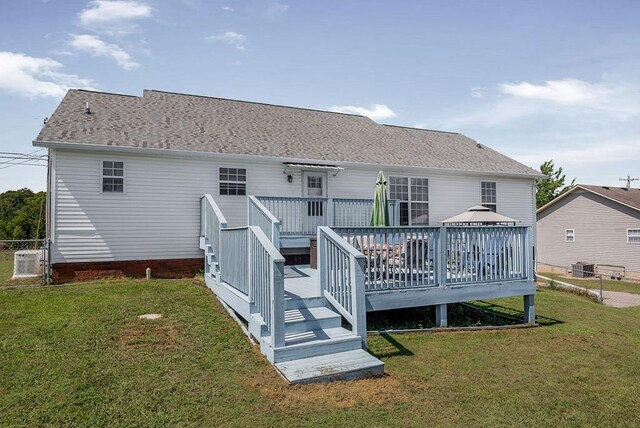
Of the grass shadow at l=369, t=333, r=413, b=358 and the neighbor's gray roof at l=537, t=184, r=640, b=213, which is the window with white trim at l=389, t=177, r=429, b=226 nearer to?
the grass shadow at l=369, t=333, r=413, b=358

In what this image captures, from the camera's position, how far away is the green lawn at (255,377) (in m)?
3.86

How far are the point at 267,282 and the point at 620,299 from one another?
14145 mm

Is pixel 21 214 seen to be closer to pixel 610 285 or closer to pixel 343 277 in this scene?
pixel 343 277

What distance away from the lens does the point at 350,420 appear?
150 inches

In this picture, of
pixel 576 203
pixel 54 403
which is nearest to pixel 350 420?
pixel 54 403

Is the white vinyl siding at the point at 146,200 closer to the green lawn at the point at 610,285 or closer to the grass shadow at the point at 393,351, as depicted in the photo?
the grass shadow at the point at 393,351

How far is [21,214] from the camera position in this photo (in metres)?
44.7

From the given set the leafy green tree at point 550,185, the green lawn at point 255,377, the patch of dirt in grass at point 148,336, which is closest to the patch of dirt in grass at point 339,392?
the green lawn at point 255,377

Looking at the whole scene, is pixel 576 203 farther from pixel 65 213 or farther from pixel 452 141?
pixel 65 213

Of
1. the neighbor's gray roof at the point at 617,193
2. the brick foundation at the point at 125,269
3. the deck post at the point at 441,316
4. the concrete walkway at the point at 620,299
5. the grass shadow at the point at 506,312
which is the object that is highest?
the neighbor's gray roof at the point at 617,193

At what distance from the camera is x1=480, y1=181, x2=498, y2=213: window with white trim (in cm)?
1661

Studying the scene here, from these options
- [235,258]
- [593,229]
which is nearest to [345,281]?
[235,258]

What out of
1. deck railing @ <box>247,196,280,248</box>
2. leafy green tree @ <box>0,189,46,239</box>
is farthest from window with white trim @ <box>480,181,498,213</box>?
leafy green tree @ <box>0,189,46,239</box>

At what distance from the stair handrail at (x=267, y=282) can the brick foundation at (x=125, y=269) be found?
649 cm
